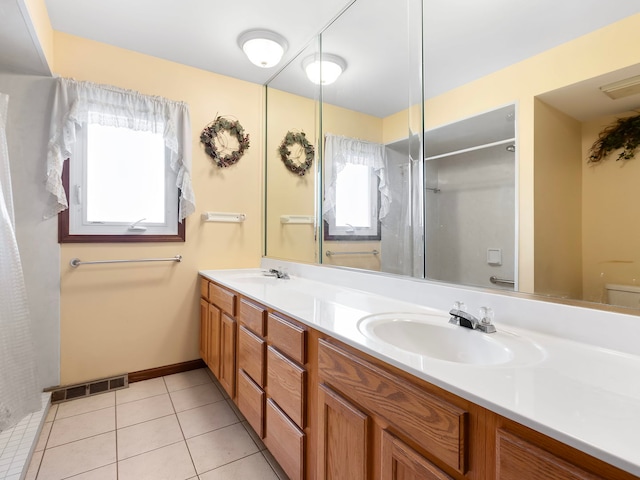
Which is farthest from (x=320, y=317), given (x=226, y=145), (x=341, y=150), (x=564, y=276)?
(x=226, y=145)

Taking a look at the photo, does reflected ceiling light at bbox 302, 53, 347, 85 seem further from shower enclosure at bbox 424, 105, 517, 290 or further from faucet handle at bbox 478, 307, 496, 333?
faucet handle at bbox 478, 307, 496, 333

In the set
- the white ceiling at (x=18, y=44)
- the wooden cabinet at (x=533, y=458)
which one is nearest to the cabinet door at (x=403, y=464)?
the wooden cabinet at (x=533, y=458)

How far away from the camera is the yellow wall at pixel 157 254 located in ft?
6.86

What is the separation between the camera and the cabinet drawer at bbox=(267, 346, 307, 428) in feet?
Answer: 3.86

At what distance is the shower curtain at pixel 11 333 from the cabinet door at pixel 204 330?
3.07 ft

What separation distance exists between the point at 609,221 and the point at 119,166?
276cm

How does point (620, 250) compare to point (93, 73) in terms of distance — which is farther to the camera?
point (93, 73)

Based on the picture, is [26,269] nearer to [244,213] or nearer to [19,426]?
[19,426]

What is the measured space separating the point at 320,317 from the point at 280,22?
1.90m

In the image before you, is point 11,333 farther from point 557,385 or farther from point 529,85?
point 529,85

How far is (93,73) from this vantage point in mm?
2119

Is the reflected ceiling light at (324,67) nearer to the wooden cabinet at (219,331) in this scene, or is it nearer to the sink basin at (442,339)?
the wooden cabinet at (219,331)

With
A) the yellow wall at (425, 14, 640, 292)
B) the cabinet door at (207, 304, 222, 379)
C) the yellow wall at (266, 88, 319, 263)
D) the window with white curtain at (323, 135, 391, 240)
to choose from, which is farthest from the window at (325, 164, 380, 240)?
the cabinet door at (207, 304, 222, 379)

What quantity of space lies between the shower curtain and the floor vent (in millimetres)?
427
